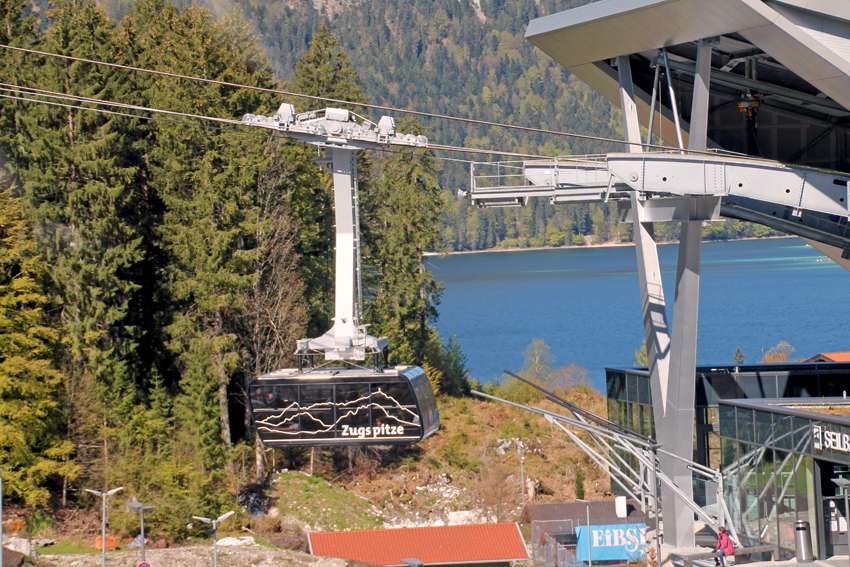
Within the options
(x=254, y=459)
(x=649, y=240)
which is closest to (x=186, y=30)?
(x=254, y=459)

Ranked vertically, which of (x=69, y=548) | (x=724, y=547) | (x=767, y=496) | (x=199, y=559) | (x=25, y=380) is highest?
(x=25, y=380)

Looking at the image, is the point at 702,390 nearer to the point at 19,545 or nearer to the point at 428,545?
the point at 428,545

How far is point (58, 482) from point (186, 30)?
19868mm

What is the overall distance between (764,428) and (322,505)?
22.1 metres

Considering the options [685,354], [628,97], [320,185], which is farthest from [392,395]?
[320,185]

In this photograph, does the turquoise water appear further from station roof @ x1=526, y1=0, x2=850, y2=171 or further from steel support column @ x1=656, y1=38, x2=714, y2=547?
steel support column @ x1=656, y1=38, x2=714, y2=547

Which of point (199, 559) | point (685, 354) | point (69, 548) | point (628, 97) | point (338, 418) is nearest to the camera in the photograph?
point (338, 418)

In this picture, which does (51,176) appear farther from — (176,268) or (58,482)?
(58,482)

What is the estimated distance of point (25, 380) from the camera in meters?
33.9

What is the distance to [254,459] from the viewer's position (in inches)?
1618

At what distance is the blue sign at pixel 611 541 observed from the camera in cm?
2781

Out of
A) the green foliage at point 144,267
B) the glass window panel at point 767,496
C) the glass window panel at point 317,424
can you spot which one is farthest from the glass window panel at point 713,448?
the green foliage at point 144,267

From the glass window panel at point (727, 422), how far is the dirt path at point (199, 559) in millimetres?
12586

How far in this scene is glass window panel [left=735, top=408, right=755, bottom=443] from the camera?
920 inches
